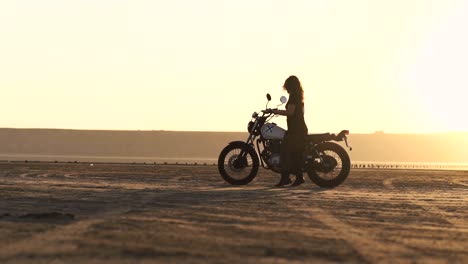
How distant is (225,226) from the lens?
756 cm

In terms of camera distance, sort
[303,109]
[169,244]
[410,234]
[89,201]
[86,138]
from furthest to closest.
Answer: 1. [86,138]
2. [303,109]
3. [89,201]
4. [410,234]
5. [169,244]

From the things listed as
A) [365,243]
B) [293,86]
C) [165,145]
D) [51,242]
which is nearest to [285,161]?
[293,86]

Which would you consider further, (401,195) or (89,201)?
(401,195)

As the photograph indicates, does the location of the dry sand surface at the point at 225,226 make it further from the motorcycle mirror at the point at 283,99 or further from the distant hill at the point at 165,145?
the distant hill at the point at 165,145

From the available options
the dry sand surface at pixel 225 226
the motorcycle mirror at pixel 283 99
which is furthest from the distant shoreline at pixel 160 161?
the dry sand surface at pixel 225 226

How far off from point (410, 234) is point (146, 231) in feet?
8.24

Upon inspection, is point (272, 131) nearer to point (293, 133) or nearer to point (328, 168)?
point (293, 133)

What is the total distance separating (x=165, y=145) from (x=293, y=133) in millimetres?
86319

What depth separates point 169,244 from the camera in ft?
20.7

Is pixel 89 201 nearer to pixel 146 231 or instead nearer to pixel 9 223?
pixel 9 223

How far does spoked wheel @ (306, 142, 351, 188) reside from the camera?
14695 millimetres

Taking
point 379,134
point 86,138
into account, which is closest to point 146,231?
point 86,138

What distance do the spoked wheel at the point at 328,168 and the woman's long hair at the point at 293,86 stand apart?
1109 millimetres

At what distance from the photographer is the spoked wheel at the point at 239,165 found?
15188 millimetres
